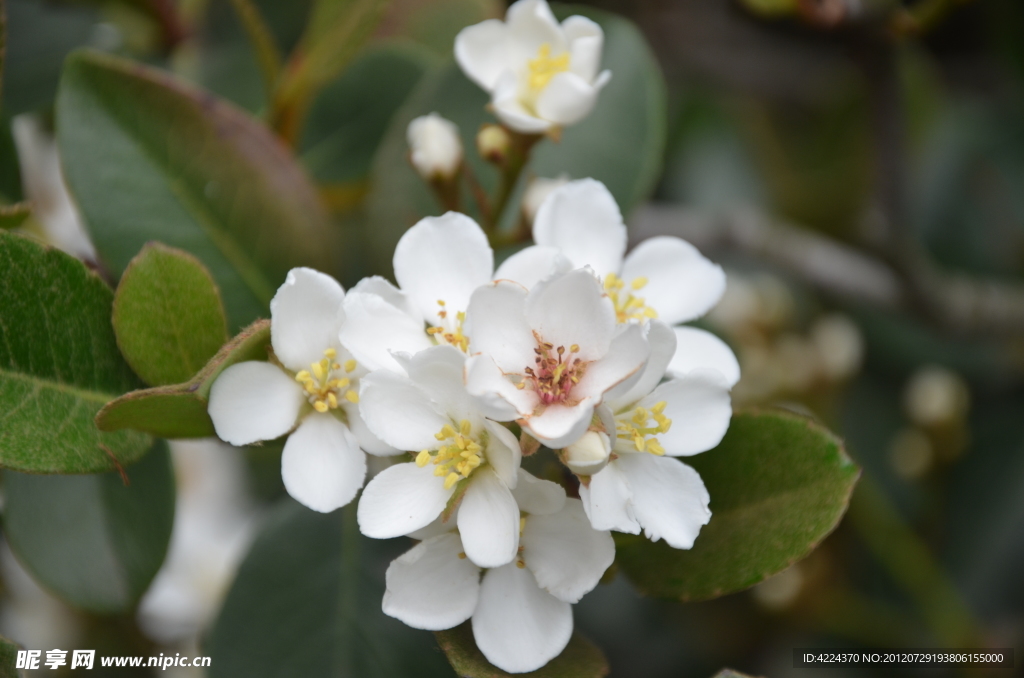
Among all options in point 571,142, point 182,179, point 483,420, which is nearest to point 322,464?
point 483,420

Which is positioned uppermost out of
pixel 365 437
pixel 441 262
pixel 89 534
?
pixel 441 262

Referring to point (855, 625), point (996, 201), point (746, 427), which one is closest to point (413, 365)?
point (746, 427)

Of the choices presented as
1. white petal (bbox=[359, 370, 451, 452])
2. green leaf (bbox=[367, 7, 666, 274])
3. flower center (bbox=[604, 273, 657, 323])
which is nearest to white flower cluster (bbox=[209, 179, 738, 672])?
white petal (bbox=[359, 370, 451, 452])

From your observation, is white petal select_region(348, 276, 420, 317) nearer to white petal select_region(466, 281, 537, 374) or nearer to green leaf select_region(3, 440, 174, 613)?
white petal select_region(466, 281, 537, 374)

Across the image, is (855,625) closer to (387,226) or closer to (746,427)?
(746,427)

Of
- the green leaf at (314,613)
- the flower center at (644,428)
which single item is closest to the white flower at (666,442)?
the flower center at (644,428)

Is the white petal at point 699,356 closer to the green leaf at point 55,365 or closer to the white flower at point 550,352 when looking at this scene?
the white flower at point 550,352

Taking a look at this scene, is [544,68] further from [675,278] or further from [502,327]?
[502,327]
